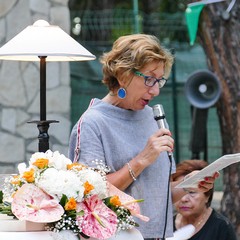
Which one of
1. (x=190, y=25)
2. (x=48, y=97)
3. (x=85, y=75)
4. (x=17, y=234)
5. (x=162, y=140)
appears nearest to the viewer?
Result: (x=17, y=234)

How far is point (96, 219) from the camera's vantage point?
3.61 metres

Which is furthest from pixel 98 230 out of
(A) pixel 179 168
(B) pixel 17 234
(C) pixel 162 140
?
(A) pixel 179 168

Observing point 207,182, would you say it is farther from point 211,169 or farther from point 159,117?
point 159,117

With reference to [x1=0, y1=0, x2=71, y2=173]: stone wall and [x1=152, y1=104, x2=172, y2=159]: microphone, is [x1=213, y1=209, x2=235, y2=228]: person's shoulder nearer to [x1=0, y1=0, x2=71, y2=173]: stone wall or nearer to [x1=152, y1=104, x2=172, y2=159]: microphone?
[x1=152, y1=104, x2=172, y2=159]: microphone

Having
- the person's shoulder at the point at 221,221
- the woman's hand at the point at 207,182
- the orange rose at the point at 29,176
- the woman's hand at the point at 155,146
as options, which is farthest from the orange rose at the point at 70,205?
the person's shoulder at the point at 221,221

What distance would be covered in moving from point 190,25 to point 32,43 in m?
3.81

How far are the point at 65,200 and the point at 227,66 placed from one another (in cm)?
515

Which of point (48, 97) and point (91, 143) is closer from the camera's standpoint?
point (91, 143)

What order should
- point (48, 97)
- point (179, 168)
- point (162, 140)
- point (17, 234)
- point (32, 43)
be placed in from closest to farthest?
1. point (17, 234)
2. point (162, 140)
3. point (32, 43)
4. point (179, 168)
5. point (48, 97)

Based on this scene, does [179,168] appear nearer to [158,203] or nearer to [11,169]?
[158,203]

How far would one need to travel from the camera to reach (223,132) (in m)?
8.76

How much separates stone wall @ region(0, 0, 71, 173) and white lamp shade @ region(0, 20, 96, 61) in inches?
154

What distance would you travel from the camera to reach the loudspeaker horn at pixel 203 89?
8602mm

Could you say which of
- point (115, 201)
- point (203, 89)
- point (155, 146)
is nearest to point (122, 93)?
point (155, 146)
